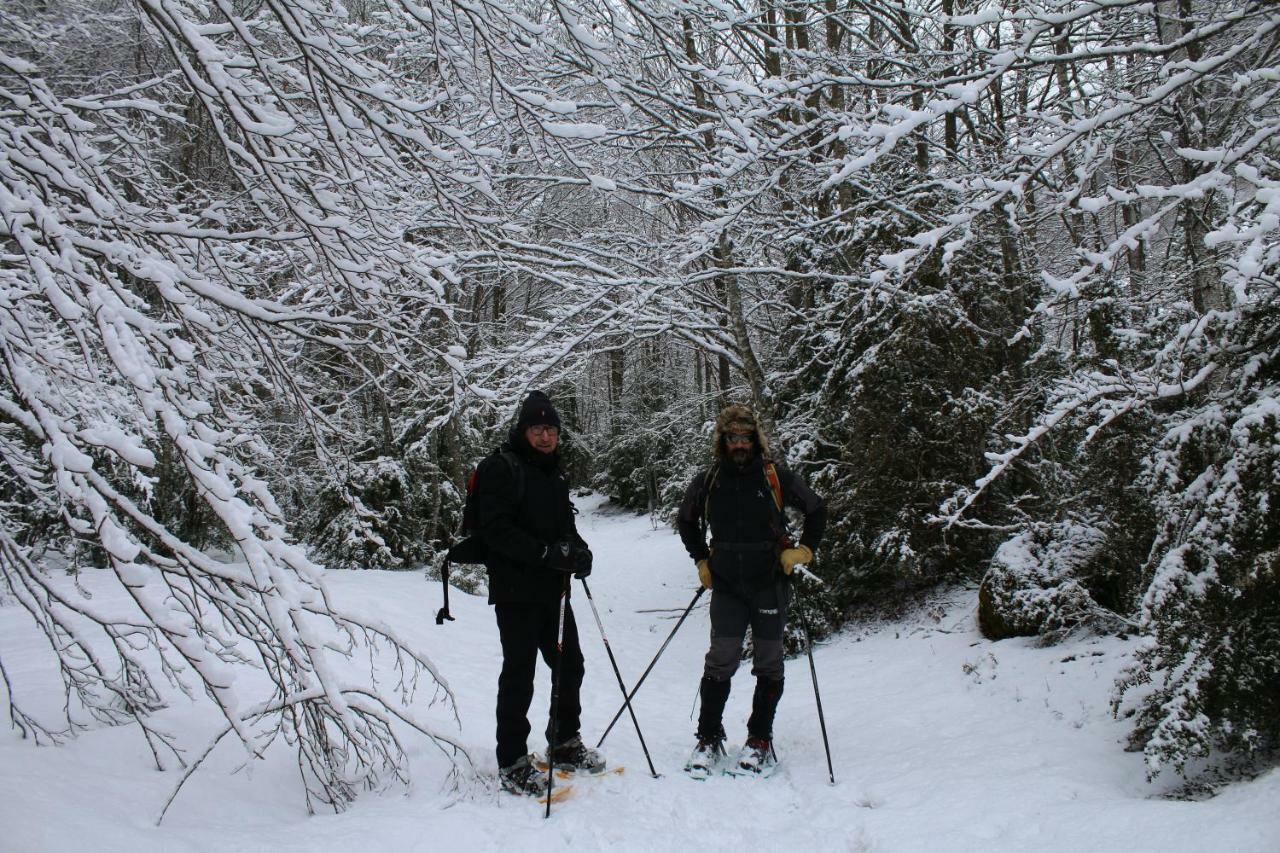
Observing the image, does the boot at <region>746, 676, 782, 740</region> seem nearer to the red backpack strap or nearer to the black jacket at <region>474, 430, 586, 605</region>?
the red backpack strap

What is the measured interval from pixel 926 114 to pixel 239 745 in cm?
421

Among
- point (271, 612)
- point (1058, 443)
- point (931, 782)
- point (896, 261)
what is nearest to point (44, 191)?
point (271, 612)

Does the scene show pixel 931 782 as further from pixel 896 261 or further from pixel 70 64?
pixel 70 64

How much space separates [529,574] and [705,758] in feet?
4.73

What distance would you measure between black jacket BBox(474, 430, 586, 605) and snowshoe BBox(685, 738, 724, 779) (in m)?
1.20

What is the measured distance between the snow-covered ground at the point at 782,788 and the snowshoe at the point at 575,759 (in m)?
0.10

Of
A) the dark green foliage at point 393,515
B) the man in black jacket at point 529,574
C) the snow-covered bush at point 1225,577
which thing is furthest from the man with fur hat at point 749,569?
the dark green foliage at point 393,515

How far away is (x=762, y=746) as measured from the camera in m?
4.14

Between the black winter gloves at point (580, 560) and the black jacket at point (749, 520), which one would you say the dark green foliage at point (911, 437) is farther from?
the black winter gloves at point (580, 560)

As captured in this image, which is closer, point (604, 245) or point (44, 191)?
point (44, 191)

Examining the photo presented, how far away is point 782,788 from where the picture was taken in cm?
393

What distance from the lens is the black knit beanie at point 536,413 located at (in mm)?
3895

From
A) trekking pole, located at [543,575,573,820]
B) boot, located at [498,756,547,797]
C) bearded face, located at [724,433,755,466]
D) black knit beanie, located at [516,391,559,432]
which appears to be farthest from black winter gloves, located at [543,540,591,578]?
bearded face, located at [724,433,755,466]

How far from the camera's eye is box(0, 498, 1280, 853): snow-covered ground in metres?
2.73
